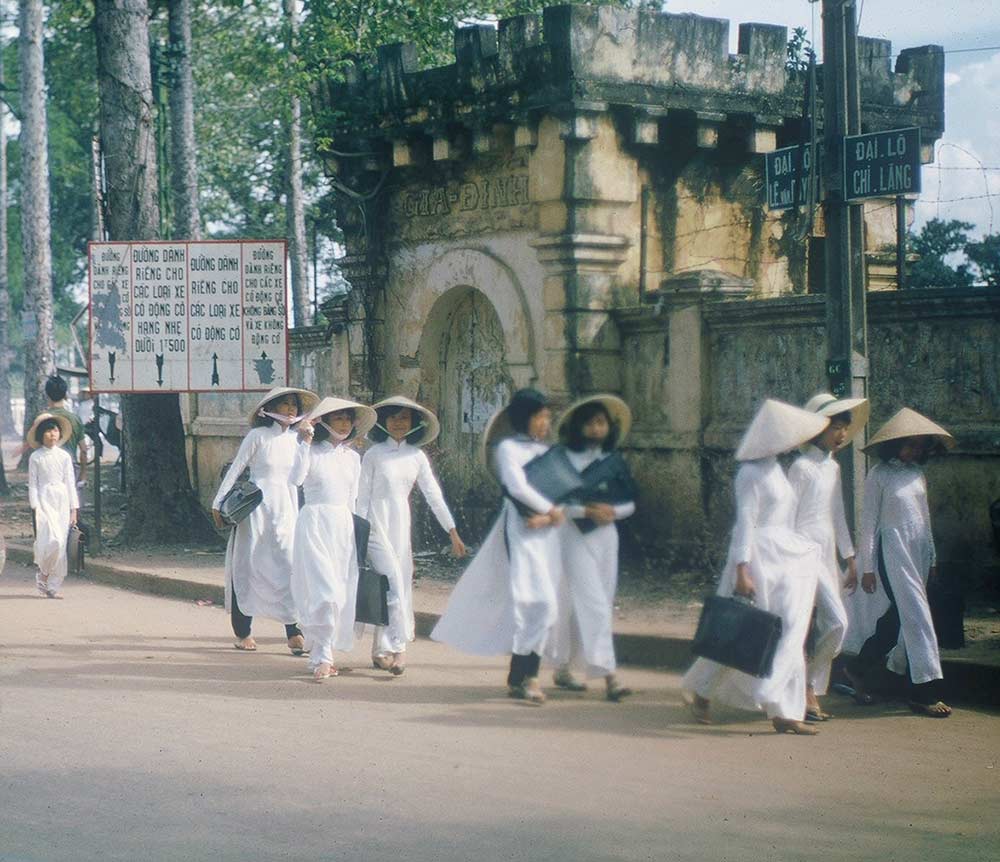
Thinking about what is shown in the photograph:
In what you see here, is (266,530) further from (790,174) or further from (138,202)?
(138,202)

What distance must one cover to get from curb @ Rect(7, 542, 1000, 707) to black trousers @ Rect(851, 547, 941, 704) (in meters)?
0.25

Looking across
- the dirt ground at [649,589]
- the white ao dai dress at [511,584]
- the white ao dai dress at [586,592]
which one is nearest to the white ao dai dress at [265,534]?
the white ao dai dress at [511,584]

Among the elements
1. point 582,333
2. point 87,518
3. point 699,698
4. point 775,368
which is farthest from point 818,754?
point 87,518

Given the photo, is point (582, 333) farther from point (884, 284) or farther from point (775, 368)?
point (884, 284)

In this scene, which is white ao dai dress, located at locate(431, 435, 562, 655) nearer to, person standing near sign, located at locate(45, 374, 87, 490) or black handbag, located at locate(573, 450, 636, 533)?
black handbag, located at locate(573, 450, 636, 533)

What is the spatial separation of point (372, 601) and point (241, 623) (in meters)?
1.77

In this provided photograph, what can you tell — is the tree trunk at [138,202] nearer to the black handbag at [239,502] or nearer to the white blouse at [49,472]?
the white blouse at [49,472]

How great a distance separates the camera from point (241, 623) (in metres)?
12.0

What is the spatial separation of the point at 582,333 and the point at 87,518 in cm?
923

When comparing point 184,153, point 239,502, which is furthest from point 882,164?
point 184,153

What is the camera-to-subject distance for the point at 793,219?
16.7 metres

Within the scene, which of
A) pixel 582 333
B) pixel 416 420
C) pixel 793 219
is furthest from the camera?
pixel 793 219

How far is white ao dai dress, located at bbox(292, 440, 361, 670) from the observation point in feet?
34.4

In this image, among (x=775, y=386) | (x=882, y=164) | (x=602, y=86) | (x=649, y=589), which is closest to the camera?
(x=882, y=164)
